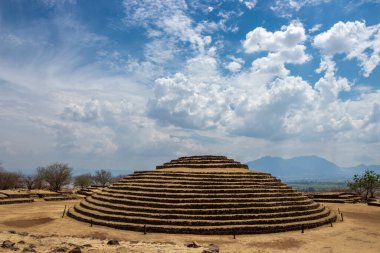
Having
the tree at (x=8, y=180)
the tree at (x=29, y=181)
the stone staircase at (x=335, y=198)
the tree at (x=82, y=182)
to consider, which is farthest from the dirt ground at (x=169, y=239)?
the tree at (x=82, y=182)

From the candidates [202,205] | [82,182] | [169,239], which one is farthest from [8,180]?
[169,239]

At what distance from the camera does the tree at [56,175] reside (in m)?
75.6

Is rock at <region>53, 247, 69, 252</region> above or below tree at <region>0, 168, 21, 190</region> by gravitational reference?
below

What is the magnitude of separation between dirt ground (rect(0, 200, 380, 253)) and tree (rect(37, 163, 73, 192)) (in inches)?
1850

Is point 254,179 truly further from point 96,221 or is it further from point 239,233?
point 96,221

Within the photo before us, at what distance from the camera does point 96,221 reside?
27.1 meters

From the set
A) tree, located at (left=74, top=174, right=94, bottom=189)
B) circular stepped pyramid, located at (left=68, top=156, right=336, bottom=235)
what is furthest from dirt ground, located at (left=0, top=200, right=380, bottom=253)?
tree, located at (left=74, top=174, right=94, bottom=189)

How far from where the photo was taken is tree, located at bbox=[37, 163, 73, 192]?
75.6 m

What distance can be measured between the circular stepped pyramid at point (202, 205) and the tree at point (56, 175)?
46563 mm

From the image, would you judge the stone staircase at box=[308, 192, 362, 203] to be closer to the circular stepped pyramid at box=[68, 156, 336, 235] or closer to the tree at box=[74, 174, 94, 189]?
the circular stepped pyramid at box=[68, 156, 336, 235]

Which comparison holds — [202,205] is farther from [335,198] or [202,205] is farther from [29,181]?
[29,181]

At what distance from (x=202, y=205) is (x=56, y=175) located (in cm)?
5960

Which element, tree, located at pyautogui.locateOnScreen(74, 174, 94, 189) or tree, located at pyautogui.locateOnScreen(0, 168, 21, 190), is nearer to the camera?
tree, located at pyautogui.locateOnScreen(0, 168, 21, 190)

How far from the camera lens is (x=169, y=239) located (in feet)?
73.8
